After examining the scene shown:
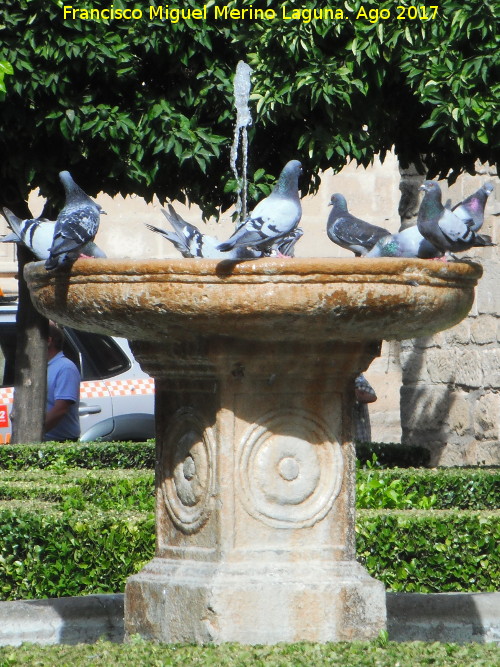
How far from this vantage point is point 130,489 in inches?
263

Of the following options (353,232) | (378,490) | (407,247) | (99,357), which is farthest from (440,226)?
(99,357)

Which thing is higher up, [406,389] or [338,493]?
[406,389]

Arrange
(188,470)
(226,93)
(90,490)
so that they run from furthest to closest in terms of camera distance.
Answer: (226,93)
(90,490)
(188,470)

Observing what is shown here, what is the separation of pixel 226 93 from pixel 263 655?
164 inches

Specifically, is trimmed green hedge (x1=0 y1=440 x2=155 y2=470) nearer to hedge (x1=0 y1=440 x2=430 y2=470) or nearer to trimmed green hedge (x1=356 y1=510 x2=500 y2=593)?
hedge (x1=0 y1=440 x2=430 y2=470)

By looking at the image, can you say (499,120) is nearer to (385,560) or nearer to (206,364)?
(385,560)

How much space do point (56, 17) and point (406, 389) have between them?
184 inches

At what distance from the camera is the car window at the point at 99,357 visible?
1091cm

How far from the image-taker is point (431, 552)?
5.32 meters

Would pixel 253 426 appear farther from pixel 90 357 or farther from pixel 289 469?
pixel 90 357

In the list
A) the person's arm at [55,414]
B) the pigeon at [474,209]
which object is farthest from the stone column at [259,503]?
the person's arm at [55,414]

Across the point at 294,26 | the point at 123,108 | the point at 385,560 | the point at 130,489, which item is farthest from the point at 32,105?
the point at 385,560

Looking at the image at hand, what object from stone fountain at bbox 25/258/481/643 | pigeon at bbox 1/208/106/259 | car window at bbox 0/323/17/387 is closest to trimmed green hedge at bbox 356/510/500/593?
stone fountain at bbox 25/258/481/643

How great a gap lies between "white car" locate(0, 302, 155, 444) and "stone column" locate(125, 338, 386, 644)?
6683mm
